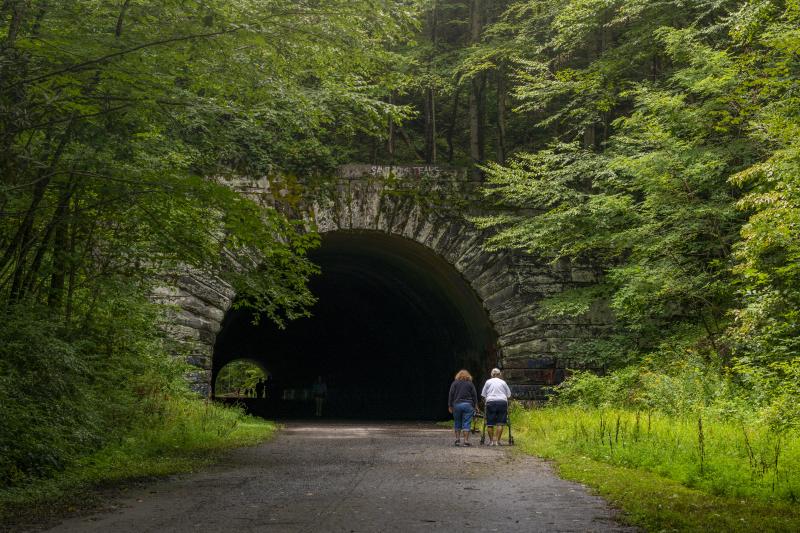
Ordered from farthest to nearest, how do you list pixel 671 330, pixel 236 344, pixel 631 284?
1. pixel 236 344
2. pixel 671 330
3. pixel 631 284

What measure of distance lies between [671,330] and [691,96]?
4798 millimetres

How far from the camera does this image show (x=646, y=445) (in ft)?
33.1

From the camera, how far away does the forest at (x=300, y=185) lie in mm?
Answer: 8312

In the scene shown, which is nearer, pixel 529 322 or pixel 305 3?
pixel 305 3

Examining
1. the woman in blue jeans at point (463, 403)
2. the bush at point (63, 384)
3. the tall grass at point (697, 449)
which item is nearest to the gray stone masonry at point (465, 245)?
the woman in blue jeans at point (463, 403)

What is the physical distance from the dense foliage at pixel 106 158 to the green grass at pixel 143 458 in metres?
0.27

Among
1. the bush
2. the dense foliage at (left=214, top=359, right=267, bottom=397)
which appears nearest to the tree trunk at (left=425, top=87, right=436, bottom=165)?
the bush

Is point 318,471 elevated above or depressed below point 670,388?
below

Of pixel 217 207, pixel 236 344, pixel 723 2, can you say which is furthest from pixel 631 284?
pixel 236 344

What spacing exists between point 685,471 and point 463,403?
19.7 ft

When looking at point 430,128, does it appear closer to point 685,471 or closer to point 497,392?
point 497,392

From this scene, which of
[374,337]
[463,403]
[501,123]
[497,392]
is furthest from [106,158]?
[374,337]

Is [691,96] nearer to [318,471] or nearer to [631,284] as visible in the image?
[631,284]

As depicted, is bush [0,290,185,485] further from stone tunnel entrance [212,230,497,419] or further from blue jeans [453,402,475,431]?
stone tunnel entrance [212,230,497,419]
